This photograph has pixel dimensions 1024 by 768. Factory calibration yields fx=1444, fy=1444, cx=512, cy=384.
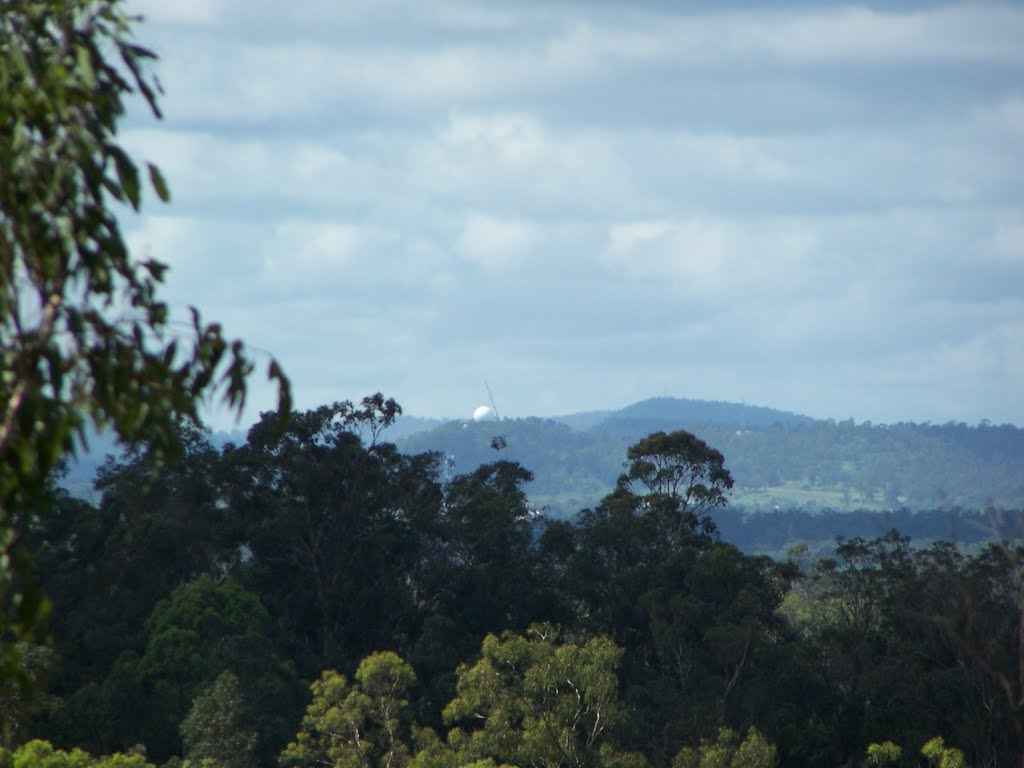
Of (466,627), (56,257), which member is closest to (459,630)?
(466,627)

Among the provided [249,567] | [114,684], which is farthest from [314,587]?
[114,684]

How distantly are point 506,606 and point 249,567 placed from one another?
8147mm

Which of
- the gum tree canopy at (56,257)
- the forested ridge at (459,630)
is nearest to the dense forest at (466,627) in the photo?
the forested ridge at (459,630)

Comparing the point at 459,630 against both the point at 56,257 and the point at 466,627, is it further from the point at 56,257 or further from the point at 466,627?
the point at 56,257

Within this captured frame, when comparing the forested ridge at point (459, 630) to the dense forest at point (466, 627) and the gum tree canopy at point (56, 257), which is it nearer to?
the dense forest at point (466, 627)

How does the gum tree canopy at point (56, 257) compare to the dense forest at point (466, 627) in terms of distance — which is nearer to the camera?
the gum tree canopy at point (56, 257)

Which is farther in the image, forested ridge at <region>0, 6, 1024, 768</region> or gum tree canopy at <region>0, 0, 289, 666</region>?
forested ridge at <region>0, 6, 1024, 768</region>

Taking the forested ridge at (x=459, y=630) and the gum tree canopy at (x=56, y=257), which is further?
the forested ridge at (x=459, y=630)

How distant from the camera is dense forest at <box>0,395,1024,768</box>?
31.3 m

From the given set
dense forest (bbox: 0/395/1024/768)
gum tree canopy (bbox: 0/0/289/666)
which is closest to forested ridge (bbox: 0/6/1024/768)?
dense forest (bbox: 0/395/1024/768)

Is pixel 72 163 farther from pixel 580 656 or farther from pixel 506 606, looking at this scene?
pixel 506 606

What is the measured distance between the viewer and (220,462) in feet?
148

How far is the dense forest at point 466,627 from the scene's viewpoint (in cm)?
3133

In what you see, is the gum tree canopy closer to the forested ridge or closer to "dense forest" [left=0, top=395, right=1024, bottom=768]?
the forested ridge
